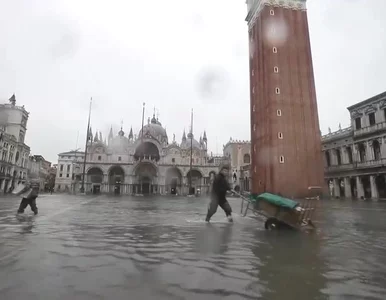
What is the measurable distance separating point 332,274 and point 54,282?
2.99m

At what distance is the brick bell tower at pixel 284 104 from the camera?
35.6 meters

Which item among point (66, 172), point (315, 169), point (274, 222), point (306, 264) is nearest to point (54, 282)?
point (306, 264)

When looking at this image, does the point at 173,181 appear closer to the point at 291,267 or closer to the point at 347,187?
the point at 347,187

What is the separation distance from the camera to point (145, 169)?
6278 cm

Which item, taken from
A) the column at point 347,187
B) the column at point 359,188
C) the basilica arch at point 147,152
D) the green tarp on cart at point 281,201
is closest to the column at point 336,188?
the column at point 347,187

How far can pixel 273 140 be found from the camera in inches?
1425

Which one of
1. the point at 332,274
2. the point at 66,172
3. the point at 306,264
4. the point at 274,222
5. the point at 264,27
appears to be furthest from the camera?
the point at 66,172

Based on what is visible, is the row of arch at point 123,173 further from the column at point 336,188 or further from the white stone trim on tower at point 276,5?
the white stone trim on tower at point 276,5

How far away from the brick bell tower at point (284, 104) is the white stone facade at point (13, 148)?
42.0 metres

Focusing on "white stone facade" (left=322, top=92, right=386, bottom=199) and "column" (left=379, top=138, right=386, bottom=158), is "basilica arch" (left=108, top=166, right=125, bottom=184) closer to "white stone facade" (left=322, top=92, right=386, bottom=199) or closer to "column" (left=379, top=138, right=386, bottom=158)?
"white stone facade" (left=322, top=92, right=386, bottom=199)

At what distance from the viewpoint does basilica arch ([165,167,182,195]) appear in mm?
62750

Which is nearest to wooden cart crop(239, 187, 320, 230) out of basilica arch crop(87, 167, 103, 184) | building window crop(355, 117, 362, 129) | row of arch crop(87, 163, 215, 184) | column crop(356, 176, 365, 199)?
column crop(356, 176, 365, 199)

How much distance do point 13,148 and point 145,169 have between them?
26292mm

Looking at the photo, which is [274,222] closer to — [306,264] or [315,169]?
[306,264]
